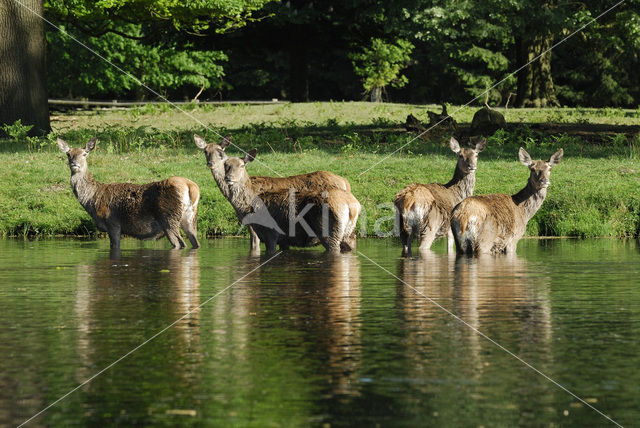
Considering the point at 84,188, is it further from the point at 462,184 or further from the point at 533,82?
the point at 533,82

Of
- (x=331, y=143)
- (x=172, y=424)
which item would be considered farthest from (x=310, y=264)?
(x=331, y=143)

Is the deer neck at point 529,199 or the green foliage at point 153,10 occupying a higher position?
the green foliage at point 153,10

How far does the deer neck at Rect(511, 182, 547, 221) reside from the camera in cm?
1917

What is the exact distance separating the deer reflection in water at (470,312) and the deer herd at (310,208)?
75 cm

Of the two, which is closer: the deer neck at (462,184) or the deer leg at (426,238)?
the deer leg at (426,238)

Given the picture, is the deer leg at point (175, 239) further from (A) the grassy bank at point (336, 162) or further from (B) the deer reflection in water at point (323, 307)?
(A) the grassy bank at point (336, 162)

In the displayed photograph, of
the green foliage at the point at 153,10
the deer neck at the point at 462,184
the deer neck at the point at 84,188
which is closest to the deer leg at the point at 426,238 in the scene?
the deer neck at the point at 462,184

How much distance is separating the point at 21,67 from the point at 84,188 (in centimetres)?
1461

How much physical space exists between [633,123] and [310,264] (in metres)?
24.5

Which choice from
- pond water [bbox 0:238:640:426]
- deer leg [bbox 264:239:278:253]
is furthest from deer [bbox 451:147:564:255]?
deer leg [bbox 264:239:278:253]

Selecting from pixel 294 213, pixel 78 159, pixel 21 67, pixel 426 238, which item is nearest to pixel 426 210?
pixel 426 238

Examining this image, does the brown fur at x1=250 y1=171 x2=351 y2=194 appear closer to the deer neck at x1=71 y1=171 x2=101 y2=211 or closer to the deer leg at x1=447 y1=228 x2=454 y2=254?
the deer leg at x1=447 y1=228 x2=454 y2=254

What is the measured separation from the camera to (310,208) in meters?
19.1

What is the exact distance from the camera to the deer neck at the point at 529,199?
1917 cm
